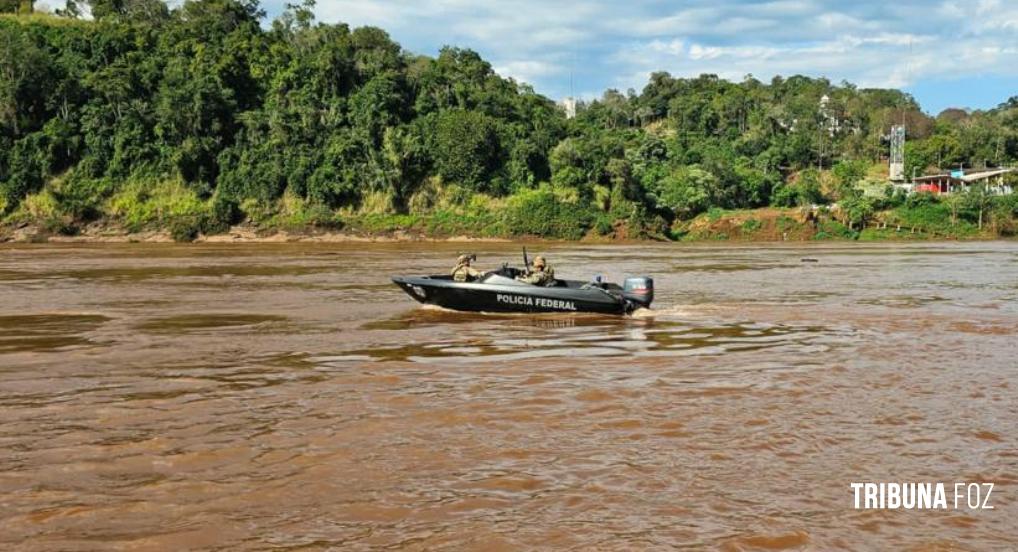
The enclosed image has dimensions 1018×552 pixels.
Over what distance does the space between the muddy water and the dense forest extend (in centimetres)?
4520

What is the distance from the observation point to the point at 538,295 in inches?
654

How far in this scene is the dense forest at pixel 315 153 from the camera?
61188 millimetres

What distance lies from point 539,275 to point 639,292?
2.07 meters

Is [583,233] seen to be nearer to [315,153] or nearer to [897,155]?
[315,153]

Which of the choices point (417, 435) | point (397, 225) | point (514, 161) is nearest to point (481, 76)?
point (514, 161)

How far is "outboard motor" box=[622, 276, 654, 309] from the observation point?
54.9ft

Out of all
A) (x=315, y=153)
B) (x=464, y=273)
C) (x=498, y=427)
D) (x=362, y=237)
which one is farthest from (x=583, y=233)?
(x=498, y=427)

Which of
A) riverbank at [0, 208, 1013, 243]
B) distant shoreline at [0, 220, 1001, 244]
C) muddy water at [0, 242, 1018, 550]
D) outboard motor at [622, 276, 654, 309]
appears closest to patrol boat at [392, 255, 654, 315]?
outboard motor at [622, 276, 654, 309]

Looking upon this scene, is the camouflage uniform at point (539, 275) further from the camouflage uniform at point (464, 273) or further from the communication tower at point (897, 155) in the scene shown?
the communication tower at point (897, 155)

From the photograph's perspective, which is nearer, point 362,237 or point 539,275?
point 539,275

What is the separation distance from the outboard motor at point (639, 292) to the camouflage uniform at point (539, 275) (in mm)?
1598

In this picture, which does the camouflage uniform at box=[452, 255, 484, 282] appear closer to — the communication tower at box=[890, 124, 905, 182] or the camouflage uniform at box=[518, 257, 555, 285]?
the camouflage uniform at box=[518, 257, 555, 285]

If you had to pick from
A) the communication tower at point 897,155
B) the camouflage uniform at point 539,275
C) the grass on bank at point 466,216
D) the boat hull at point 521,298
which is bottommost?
the boat hull at point 521,298

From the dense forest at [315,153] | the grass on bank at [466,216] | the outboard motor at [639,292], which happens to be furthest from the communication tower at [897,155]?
the outboard motor at [639,292]
